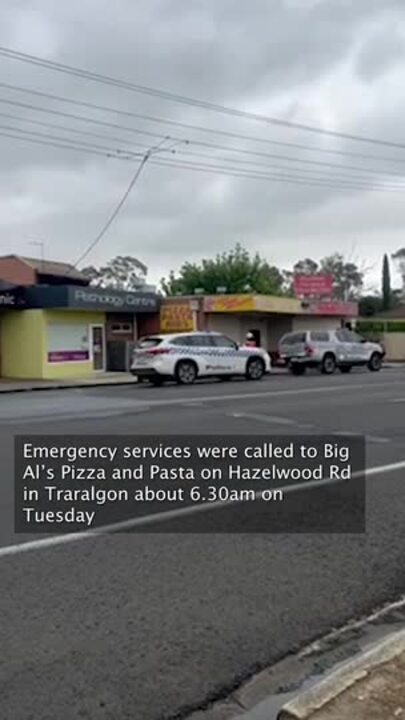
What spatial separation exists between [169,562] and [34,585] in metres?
1.04

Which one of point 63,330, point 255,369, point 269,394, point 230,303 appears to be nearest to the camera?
point 269,394

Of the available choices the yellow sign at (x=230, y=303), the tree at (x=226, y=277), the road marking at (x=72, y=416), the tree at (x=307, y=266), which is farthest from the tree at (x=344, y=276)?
the road marking at (x=72, y=416)

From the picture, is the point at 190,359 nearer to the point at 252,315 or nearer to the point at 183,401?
the point at 183,401

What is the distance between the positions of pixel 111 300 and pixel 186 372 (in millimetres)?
8282

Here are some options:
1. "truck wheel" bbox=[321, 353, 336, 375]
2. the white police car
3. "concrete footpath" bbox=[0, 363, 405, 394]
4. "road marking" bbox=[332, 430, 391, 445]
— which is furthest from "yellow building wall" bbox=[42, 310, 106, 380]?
"road marking" bbox=[332, 430, 391, 445]

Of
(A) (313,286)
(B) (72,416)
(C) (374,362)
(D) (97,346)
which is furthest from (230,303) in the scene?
(B) (72,416)

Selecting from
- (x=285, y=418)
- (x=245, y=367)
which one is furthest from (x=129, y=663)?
(x=245, y=367)

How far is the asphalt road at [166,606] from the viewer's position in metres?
3.86

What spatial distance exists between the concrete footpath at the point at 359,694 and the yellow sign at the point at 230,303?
31850 millimetres

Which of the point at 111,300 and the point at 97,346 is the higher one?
the point at 111,300

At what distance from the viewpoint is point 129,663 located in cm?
412

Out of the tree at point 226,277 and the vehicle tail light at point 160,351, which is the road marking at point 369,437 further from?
the tree at point 226,277

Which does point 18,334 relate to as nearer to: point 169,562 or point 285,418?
point 285,418

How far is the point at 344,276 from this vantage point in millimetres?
98125
